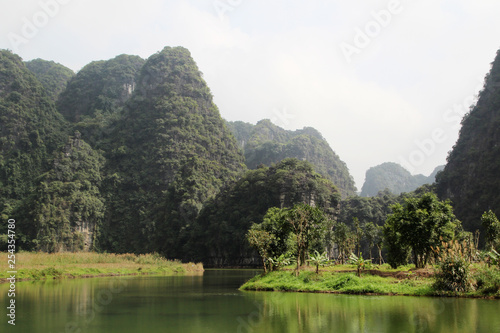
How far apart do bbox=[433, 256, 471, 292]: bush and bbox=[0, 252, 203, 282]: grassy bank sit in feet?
129

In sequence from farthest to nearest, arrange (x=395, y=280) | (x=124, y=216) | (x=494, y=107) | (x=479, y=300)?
1. (x=124, y=216)
2. (x=494, y=107)
3. (x=395, y=280)
4. (x=479, y=300)

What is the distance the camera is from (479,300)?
24359 mm

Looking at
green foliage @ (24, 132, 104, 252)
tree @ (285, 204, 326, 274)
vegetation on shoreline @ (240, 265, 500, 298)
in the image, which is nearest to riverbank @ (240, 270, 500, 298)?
vegetation on shoreline @ (240, 265, 500, 298)

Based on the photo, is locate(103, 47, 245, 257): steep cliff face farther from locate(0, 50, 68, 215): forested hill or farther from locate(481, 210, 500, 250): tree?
locate(481, 210, 500, 250): tree

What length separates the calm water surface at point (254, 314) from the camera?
17438mm

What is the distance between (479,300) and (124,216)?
4335 inches

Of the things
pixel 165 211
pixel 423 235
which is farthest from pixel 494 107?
pixel 165 211

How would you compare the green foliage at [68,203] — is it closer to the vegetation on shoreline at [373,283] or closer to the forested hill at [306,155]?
the forested hill at [306,155]

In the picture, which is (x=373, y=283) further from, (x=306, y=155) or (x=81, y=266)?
(x=306, y=155)

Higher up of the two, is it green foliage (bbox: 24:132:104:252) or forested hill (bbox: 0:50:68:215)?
forested hill (bbox: 0:50:68:215)

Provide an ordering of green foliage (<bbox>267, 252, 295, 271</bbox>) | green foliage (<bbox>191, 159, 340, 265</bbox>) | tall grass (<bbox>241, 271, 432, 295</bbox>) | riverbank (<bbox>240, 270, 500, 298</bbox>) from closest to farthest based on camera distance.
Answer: riverbank (<bbox>240, 270, 500, 298</bbox>), tall grass (<bbox>241, 271, 432, 295</bbox>), green foliage (<bbox>267, 252, 295, 271</bbox>), green foliage (<bbox>191, 159, 340, 265</bbox>)

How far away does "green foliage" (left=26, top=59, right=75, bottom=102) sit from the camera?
17571 cm

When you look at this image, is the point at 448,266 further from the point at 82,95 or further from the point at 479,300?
the point at 82,95

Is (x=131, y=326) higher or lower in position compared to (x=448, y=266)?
lower
